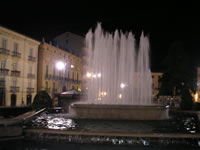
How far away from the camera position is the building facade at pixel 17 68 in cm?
3152

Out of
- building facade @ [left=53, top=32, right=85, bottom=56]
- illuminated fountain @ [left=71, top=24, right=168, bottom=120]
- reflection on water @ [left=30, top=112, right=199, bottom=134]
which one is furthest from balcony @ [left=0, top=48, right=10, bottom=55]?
building facade @ [left=53, top=32, right=85, bottom=56]

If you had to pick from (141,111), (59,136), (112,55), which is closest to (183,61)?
(112,55)

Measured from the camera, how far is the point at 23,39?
35500 millimetres

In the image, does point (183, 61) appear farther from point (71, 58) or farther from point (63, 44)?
point (63, 44)

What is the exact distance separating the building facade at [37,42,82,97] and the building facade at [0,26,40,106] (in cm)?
147

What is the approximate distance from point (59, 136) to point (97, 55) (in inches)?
501

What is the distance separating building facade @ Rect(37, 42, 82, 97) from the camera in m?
40.8

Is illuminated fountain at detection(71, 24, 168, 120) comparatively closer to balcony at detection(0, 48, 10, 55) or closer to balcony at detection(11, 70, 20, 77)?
balcony at detection(0, 48, 10, 55)

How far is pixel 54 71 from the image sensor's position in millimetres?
45125


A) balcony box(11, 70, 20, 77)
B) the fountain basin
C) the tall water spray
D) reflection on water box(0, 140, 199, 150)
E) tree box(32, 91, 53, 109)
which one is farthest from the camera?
balcony box(11, 70, 20, 77)

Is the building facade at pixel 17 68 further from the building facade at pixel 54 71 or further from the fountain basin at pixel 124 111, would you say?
the fountain basin at pixel 124 111

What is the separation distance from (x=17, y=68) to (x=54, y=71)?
441 inches

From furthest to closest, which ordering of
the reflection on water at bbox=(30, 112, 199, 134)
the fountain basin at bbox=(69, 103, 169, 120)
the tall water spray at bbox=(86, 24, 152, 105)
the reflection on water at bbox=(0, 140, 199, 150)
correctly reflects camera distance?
the tall water spray at bbox=(86, 24, 152, 105) < the fountain basin at bbox=(69, 103, 169, 120) < the reflection on water at bbox=(30, 112, 199, 134) < the reflection on water at bbox=(0, 140, 199, 150)

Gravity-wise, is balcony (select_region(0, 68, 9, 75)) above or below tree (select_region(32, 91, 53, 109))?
above
